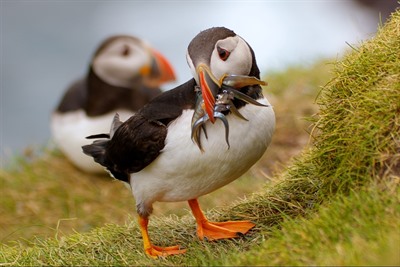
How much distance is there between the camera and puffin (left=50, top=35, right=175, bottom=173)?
8.77m

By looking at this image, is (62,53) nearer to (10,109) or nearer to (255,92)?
(10,109)

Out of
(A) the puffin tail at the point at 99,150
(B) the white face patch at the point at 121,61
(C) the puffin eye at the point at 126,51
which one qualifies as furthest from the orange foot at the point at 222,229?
(C) the puffin eye at the point at 126,51

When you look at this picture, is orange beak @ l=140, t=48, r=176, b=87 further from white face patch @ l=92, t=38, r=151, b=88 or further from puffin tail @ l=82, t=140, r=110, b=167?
puffin tail @ l=82, t=140, r=110, b=167

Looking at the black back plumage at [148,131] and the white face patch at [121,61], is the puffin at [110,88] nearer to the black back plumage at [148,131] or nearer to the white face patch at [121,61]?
the white face patch at [121,61]

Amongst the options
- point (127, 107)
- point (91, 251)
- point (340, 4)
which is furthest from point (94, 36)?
point (91, 251)

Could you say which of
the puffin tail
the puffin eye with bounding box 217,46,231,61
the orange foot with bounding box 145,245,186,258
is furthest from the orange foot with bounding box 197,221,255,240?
the puffin eye with bounding box 217,46,231,61

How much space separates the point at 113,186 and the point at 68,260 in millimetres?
4115

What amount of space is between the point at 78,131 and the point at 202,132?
4824 millimetres

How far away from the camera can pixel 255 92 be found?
420 cm

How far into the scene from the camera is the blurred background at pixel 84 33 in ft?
78.2

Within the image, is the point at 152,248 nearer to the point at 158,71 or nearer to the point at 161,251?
the point at 161,251

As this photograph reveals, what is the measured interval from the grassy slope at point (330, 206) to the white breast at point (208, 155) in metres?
0.30

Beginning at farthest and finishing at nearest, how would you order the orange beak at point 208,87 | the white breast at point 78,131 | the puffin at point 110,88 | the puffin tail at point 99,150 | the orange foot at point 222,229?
the puffin at point 110,88 < the white breast at point 78,131 < the puffin tail at point 99,150 < the orange foot at point 222,229 < the orange beak at point 208,87

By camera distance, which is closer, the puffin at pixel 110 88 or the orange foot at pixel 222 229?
the orange foot at pixel 222 229
